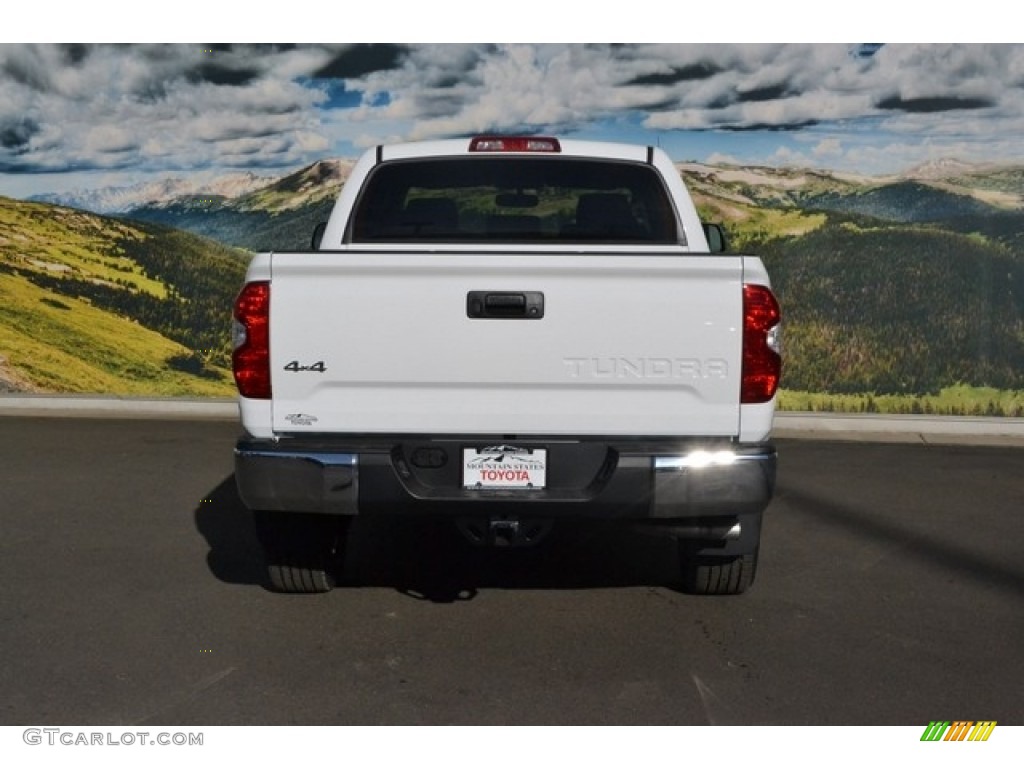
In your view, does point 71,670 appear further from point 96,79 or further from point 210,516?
point 96,79

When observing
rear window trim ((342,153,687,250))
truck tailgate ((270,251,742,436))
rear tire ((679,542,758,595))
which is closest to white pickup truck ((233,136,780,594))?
truck tailgate ((270,251,742,436))

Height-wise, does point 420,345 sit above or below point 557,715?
above

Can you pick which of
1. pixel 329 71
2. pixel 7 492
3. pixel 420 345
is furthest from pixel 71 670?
pixel 329 71

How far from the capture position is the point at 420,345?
15.3 ft

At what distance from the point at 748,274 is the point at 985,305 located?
8205mm

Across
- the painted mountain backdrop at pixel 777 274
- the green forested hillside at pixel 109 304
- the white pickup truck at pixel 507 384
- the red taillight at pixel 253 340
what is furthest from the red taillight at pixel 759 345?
the green forested hillside at pixel 109 304

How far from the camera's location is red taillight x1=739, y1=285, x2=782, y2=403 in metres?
4.61

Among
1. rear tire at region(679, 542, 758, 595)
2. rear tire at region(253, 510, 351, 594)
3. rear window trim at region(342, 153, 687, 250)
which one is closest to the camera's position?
rear tire at region(253, 510, 351, 594)

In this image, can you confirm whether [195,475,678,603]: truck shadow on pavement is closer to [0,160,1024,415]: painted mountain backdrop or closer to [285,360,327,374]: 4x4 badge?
[285,360,327,374]: 4x4 badge

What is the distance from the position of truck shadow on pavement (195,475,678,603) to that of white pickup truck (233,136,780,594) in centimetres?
84

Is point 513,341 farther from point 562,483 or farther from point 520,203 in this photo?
point 520,203

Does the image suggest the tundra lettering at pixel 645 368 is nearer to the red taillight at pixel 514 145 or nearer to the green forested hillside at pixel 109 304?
the red taillight at pixel 514 145

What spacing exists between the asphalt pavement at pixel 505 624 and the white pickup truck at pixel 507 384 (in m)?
0.58
